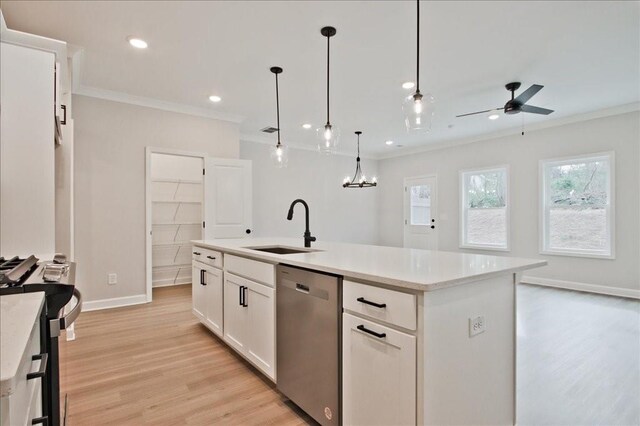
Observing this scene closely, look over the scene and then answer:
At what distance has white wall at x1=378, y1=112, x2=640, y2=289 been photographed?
15.8ft

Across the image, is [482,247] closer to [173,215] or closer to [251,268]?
[251,268]

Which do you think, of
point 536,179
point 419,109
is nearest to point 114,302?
point 419,109

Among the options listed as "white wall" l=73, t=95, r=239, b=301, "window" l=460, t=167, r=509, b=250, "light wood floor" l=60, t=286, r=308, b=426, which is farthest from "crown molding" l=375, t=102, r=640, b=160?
"light wood floor" l=60, t=286, r=308, b=426

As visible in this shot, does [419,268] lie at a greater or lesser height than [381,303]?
greater

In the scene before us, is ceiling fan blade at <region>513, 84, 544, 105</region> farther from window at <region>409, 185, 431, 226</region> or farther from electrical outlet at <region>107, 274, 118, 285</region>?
electrical outlet at <region>107, 274, 118, 285</region>

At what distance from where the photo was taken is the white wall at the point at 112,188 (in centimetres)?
410

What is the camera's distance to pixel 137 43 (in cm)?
313

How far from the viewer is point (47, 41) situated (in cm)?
241

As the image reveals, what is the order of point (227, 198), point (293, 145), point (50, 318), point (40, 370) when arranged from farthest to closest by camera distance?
point (293, 145) < point (227, 198) < point (50, 318) < point (40, 370)

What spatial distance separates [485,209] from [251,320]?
567 centimetres

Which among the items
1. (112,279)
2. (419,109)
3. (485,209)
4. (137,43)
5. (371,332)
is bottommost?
(112,279)

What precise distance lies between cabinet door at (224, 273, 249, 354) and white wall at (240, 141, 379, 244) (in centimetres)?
394

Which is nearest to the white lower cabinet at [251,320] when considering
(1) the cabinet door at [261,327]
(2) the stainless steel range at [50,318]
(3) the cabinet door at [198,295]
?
(1) the cabinet door at [261,327]

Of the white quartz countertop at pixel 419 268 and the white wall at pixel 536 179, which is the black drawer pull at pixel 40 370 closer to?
the white quartz countertop at pixel 419 268
